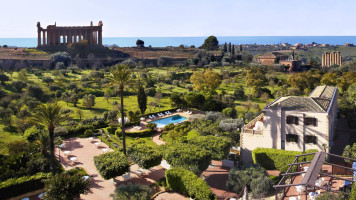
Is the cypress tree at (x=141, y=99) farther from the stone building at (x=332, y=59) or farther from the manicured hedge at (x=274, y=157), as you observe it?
the stone building at (x=332, y=59)

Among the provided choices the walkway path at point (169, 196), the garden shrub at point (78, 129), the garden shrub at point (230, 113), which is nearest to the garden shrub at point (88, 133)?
the garden shrub at point (78, 129)

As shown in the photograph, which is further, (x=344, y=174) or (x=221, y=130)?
(x=221, y=130)

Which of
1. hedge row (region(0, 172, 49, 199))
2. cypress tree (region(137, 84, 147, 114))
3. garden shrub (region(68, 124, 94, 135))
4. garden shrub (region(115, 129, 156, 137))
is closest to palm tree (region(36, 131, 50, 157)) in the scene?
hedge row (region(0, 172, 49, 199))

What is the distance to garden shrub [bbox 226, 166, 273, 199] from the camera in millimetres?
19625

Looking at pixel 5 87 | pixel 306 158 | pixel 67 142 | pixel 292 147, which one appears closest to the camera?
pixel 306 158

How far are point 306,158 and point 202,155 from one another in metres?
8.00

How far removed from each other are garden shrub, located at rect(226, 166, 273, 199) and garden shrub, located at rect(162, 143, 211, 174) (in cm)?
223

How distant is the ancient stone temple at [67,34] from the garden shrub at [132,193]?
9821cm

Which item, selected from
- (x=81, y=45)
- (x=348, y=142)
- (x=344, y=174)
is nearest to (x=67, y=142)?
(x=344, y=174)

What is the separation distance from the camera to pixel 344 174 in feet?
68.7

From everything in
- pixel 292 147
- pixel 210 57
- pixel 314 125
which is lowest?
pixel 292 147

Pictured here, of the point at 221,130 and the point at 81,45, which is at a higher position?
the point at 81,45

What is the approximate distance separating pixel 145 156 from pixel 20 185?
8.45 meters

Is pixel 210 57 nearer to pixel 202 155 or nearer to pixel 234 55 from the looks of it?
pixel 234 55
